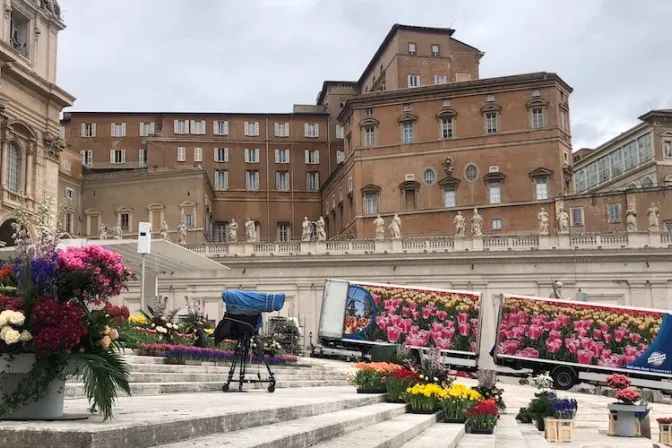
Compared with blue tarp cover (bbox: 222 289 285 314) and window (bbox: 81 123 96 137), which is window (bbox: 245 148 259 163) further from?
blue tarp cover (bbox: 222 289 285 314)

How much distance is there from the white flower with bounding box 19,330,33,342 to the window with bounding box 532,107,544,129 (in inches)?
2190

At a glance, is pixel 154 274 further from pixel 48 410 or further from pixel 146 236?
pixel 48 410

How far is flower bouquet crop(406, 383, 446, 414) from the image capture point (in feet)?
46.9

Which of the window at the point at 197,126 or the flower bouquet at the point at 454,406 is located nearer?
the flower bouquet at the point at 454,406

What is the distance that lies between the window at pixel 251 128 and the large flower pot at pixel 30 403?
68828 millimetres

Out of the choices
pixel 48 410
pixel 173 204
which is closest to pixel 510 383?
pixel 48 410

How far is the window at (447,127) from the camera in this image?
61.1 meters

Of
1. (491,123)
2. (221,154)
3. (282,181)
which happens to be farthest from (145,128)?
(491,123)

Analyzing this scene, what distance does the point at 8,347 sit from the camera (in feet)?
21.6

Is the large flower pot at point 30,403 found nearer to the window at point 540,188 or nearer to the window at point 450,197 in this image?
the window at point 540,188

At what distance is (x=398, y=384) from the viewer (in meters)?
Result: 15.0

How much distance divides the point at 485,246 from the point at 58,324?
44169 millimetres

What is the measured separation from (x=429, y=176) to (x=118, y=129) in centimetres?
3005

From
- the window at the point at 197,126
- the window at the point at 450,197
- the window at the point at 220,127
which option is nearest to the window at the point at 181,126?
the window at the point at 197,126
